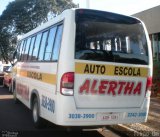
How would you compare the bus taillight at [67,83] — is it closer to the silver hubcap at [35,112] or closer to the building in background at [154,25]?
the silver hubcap at [35,112]

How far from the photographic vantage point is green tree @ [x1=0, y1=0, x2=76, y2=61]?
43375 millimetres

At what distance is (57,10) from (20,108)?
31642mm

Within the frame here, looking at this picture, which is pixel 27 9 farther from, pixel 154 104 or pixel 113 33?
pixel 113 33

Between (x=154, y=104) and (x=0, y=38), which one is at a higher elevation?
(x=0, y=38)

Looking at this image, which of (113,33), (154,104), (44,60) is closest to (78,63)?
(113,33)

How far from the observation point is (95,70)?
7273 millimetres

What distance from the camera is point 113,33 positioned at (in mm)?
7828

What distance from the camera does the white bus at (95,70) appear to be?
280 inches

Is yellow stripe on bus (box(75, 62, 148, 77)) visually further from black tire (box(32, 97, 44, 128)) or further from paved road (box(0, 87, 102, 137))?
black tire (box(32, 97, 44, 128))

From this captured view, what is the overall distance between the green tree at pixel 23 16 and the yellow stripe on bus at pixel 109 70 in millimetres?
36199

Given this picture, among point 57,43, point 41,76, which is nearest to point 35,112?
point 41,76

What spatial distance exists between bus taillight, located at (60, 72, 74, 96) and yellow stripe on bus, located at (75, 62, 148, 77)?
0.18m

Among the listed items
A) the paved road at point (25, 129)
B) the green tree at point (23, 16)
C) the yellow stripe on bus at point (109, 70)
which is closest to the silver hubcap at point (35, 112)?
the paved road at point (25, 129)

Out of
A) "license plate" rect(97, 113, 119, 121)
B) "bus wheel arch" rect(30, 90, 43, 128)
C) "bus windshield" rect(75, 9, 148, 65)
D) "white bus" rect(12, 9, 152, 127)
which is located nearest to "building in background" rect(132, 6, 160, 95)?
"bus wheel arch" rect(30, 90, 43, 128)
